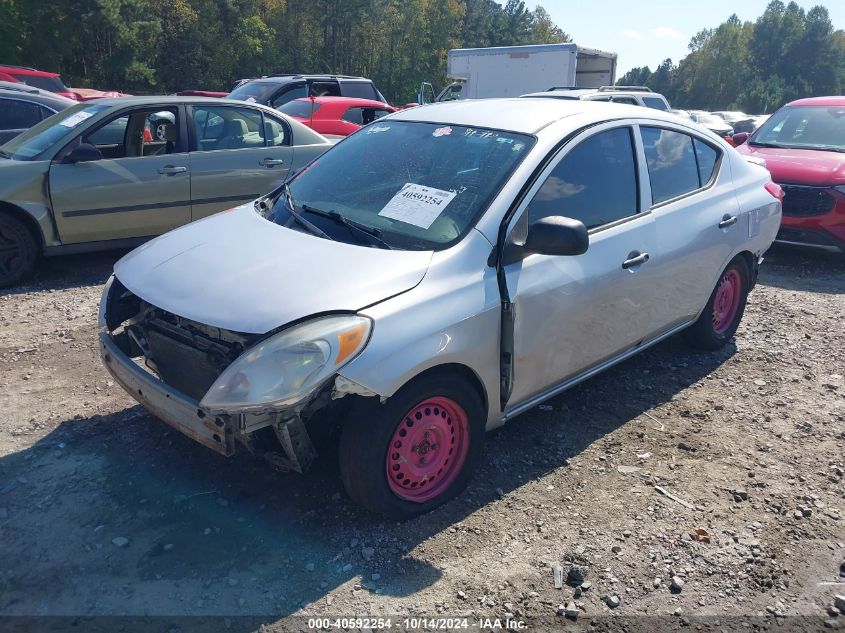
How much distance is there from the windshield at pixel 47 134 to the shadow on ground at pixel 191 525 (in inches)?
139

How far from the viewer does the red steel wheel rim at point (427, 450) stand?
297 cm

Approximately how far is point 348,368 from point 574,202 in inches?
64.5

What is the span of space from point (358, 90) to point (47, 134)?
8879 mm

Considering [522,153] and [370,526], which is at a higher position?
[522,153]

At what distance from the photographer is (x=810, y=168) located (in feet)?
25.4

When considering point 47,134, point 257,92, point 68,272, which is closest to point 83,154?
point 47,134

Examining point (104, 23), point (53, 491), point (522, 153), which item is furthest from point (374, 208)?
point (104, 23)

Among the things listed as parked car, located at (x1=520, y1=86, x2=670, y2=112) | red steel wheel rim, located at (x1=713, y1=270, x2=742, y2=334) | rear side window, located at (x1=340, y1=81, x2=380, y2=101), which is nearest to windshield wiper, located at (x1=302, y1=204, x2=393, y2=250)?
red steel wheel rim, located at (x1=713, y1=270, x2=742, y2=334)

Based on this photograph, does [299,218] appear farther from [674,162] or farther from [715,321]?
[715,321]

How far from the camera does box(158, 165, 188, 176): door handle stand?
6688 mm

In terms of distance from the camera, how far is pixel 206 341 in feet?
9.77

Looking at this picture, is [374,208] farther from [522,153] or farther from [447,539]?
[447,539]

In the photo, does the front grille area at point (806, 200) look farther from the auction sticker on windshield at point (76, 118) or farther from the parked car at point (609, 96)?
the auction sticker on windshield at point (76, 118)

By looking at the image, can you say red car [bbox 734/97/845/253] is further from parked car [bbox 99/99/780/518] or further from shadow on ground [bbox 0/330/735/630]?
shadow on ground [bbox 0/330/735/630]
